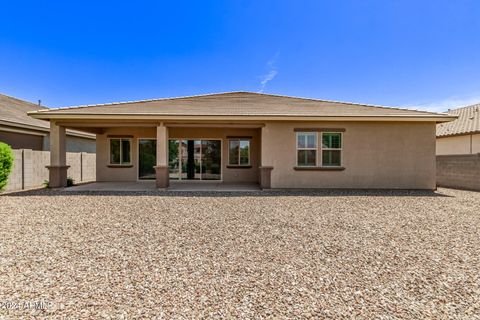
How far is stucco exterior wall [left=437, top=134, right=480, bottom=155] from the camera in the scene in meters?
14.7

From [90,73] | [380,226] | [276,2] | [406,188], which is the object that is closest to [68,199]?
[380,226]

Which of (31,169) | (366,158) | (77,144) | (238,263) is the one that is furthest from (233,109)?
(77,144)

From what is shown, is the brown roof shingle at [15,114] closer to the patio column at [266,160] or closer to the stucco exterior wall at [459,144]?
the patio column at [266,160]

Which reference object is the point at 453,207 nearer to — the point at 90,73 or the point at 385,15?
the point at 385,15

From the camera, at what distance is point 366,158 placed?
442 inches

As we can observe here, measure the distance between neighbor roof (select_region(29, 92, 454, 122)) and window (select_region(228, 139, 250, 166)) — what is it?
2.15 meters

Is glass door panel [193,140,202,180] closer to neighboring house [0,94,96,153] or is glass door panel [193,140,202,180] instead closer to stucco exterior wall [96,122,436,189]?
stucco exterior wall [96,122,436,189]

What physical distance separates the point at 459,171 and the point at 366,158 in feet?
19.1

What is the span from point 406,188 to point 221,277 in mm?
11167

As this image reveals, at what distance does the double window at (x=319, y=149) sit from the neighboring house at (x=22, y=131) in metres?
14.6

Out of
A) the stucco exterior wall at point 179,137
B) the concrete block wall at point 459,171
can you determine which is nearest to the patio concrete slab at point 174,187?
the stucco exterior wall at point 179,137

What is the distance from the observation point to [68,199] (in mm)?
8781

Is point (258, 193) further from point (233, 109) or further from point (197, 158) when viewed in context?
point (197, 158)

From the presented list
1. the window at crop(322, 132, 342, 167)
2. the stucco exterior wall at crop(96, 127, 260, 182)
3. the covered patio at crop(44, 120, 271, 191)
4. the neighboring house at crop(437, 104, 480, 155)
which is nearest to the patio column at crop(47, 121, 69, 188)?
the covered patio at crop(44, 120, 271, 191)
